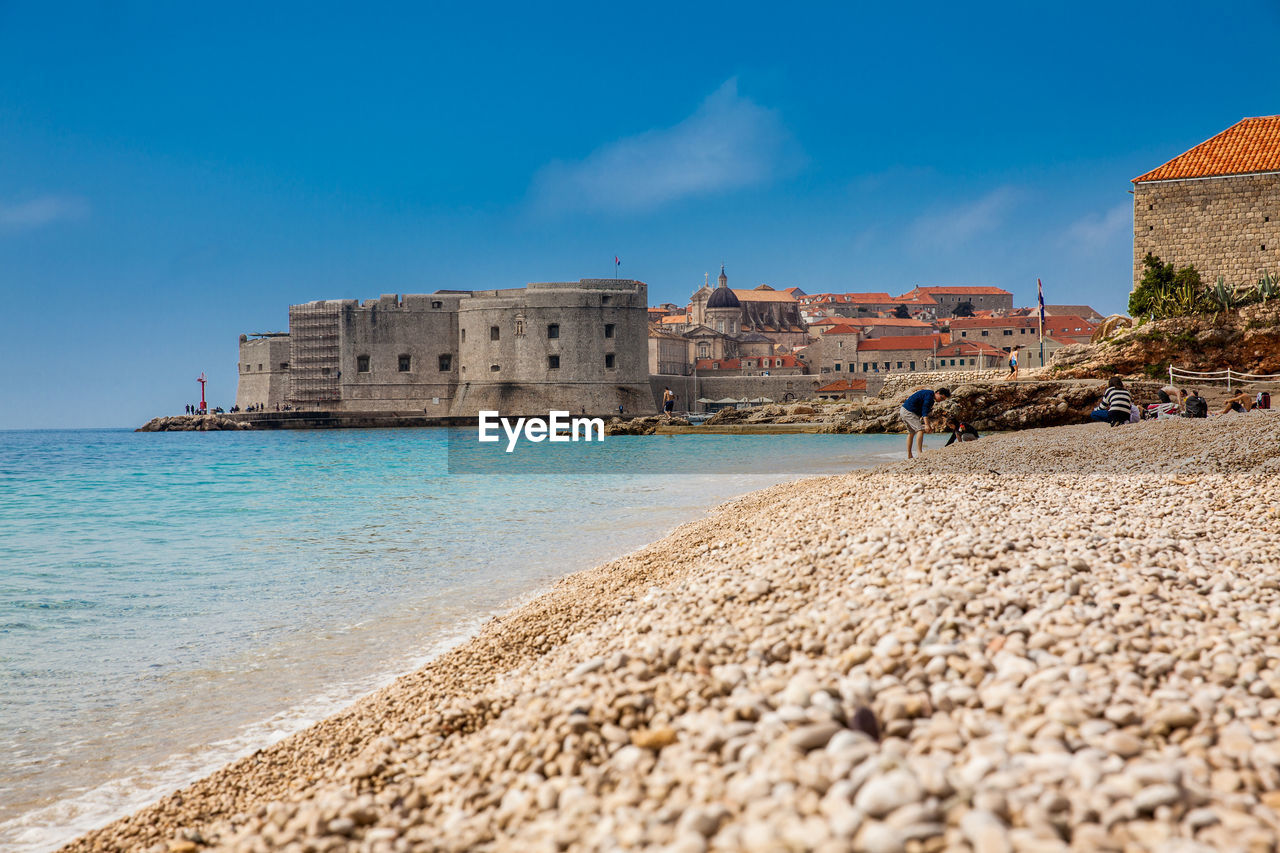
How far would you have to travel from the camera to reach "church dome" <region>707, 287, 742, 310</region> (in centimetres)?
8131

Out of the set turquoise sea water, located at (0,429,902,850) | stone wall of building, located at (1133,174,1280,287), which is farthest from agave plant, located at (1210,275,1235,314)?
turquoise sea water, located at (0,429,902,850)

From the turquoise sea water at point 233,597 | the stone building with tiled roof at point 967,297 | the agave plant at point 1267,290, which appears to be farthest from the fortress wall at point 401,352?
the stone building with tiled roof at point 967,297

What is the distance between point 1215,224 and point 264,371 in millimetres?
49176

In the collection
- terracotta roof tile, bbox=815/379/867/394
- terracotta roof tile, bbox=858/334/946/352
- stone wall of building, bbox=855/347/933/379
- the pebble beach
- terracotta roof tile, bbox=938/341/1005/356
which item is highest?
terracotta roof tile, bbox=858/334/946/352

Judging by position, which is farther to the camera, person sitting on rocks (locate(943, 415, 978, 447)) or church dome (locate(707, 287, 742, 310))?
church dome (locate(707, 287, 742, 310))

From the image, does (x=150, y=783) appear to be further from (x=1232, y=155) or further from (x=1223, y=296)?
(x=1232, y=155)

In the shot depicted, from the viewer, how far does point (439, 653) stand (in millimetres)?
4309

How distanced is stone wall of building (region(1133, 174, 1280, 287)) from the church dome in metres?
58.7

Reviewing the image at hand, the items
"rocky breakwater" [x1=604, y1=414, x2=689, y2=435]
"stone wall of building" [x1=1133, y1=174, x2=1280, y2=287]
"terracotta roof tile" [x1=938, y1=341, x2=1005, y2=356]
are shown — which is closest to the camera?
"stone wall of building" [x1=1133, y1=174, x2=1280, y2=287]

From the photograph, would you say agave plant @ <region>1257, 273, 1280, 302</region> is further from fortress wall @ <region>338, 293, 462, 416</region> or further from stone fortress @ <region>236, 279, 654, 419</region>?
fortress wall @ <region>338, 293, 462, 416</region>

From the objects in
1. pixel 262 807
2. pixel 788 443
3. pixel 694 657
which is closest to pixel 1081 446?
pixel 694 657

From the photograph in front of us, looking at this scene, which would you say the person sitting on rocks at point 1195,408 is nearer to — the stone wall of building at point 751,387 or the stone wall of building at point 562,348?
the stone wall of building at point 562,348

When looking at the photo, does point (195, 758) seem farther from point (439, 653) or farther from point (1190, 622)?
point (1190, 622)

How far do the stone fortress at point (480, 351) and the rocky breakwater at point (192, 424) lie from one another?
4656 millimetres
